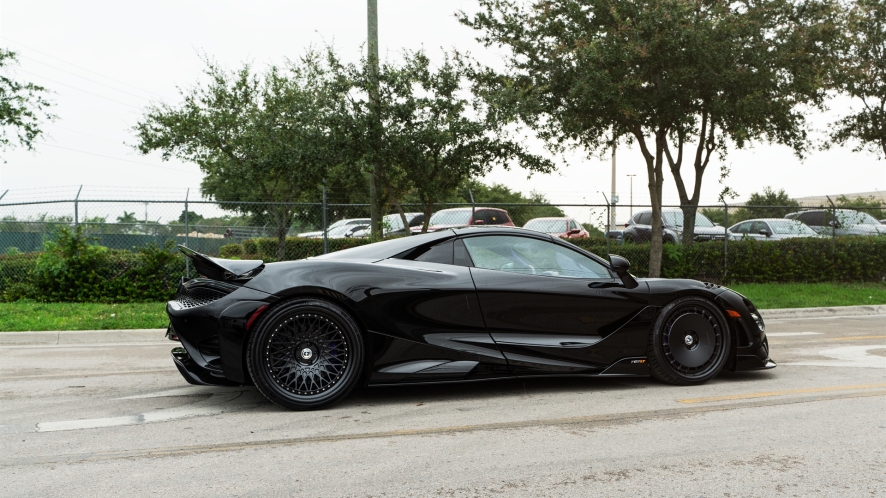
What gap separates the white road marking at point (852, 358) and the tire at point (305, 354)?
482 cm

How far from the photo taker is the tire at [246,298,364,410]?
5.30 meters

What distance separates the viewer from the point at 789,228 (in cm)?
2027

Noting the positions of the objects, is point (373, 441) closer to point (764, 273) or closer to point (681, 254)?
point (681, 254)

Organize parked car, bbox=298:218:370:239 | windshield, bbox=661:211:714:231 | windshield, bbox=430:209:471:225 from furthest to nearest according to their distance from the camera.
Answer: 1. windshield, bbox=661:211:714:231
2. windshield, bbox=430:209:471:225
3. parked car, bbox=298:218:370:239

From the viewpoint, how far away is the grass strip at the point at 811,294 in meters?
14.8

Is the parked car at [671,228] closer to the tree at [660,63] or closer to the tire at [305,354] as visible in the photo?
the tree at [660,63]

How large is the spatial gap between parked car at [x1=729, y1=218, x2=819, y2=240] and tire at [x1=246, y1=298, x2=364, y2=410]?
1621 centimetres

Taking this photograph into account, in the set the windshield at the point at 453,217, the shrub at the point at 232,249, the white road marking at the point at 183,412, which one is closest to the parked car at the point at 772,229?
the windshield at the point at 453,217

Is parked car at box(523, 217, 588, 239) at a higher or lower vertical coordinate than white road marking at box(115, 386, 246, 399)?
higher

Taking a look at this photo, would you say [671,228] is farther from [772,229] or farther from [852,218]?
[852,218]

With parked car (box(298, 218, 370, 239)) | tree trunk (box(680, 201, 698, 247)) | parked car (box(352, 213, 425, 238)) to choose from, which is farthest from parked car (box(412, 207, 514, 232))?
tree trunk (box(680, 201, 698, 247))

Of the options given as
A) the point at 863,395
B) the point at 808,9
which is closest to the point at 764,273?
the point at 808,9

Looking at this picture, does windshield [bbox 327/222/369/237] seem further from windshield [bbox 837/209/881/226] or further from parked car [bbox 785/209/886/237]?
windshield [bbox 837/209/881/226]

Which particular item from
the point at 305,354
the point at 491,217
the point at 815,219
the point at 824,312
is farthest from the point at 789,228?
the point at 305,354
